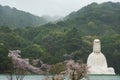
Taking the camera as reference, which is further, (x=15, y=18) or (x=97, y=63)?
(x=15, y=18)

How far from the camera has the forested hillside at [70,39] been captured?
95.9 m

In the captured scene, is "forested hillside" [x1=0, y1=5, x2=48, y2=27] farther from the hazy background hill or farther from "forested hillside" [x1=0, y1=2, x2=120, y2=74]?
"forested hillside" [x1=0, y1=2, x2=120, y2=74]

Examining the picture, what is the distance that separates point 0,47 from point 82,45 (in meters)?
35.9

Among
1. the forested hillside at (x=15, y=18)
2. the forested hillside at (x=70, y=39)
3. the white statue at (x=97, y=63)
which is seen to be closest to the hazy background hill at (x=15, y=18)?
the forested hillside at (x=15, y=18)

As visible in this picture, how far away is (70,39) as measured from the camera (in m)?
116

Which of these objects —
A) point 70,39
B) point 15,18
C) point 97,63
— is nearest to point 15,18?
point 15,18

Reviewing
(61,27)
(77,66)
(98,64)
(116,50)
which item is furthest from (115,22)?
(77,66)

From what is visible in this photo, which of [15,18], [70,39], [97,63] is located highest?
[15,18]

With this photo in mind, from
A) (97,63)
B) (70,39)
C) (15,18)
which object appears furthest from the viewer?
(15,18)

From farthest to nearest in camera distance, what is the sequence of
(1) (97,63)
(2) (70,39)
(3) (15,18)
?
(3) (15,18)
(2) (70,39)
(1) (97,63)

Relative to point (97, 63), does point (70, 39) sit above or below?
above

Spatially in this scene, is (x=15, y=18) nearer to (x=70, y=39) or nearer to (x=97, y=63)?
(x=70, y=39)

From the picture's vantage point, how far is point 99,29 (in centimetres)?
14512

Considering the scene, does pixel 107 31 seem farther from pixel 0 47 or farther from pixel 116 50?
pixel 0 47
